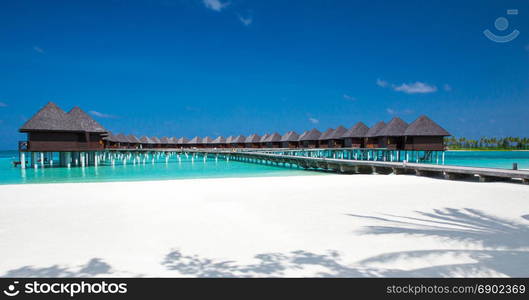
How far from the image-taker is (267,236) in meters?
5.22

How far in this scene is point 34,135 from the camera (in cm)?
2469

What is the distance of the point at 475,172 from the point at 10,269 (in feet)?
52.0

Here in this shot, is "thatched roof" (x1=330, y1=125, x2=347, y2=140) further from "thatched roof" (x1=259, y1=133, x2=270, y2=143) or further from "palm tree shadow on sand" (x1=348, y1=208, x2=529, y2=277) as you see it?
"palm tree shadow on sand" (x1=348, y1=208, x2=529, y2=277)

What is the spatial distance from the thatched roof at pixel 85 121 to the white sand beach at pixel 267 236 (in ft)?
71.0

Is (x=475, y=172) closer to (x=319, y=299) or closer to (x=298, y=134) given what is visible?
(x=319, y=299)

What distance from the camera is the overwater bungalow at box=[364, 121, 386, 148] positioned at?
37.6 meters

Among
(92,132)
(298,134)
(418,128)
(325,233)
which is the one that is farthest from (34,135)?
(298,134)

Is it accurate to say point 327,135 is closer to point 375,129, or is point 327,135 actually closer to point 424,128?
point 375,129

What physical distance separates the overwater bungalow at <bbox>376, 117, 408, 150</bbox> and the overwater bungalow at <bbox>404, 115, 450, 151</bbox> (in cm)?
131

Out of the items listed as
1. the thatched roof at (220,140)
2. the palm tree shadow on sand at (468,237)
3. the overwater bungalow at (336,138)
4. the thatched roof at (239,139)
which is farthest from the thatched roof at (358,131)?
the palm tree shadow on sand at (468,237)

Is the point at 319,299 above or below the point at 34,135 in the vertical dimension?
below

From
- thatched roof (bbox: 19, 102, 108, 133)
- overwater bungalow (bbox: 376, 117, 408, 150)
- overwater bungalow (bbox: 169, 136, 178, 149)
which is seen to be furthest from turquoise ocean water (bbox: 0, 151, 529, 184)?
overwater bungalow (bbox: 169, 136, 178, 149)

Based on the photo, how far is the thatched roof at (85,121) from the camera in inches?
1127

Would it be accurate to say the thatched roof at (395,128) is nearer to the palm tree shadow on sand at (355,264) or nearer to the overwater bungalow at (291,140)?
the overwater bungalow at (291,140)
